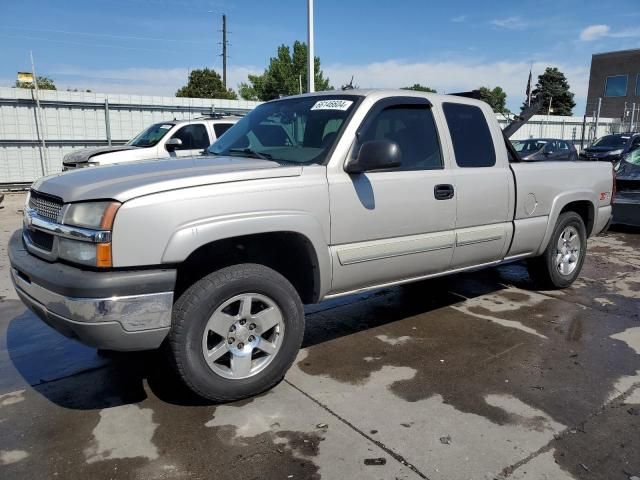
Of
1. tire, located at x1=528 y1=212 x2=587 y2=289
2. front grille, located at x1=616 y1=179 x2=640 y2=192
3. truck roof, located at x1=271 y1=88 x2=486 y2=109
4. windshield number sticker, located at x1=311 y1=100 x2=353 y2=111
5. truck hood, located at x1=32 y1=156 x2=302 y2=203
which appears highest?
truck roof, located at x1=271 y1=88 x2=486 y2=109

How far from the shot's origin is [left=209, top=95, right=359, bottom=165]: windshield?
3.70 metres

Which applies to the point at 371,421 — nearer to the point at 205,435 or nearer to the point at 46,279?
the point at 205,435

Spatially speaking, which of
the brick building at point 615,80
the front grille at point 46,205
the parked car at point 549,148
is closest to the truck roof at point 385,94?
the front grille at point 46,205

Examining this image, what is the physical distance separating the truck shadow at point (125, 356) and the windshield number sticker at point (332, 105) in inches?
75.0

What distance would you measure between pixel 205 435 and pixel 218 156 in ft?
6.83

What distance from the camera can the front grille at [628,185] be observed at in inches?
360

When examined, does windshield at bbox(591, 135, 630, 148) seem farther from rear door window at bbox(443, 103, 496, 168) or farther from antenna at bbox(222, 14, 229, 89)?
antenna at bbox(222, 14, 229, 89)

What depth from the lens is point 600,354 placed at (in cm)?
407

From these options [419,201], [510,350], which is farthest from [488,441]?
[419,201]

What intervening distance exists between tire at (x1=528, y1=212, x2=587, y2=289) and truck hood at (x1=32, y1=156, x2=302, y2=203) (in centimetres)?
333

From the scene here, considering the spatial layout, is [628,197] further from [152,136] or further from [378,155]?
[152,136]

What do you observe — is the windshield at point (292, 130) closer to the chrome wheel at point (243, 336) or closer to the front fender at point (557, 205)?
the chrome wheel at point (243, 336)

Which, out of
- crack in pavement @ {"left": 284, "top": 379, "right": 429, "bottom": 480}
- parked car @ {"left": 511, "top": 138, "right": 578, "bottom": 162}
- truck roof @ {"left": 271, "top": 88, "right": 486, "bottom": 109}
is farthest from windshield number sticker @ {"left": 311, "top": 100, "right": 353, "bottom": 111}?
parked car @ {"left": 511, "top": 138, "right": 578, "bottom": 162}

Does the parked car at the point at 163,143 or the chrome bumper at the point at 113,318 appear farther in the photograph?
the parked car at the point at 163,143
